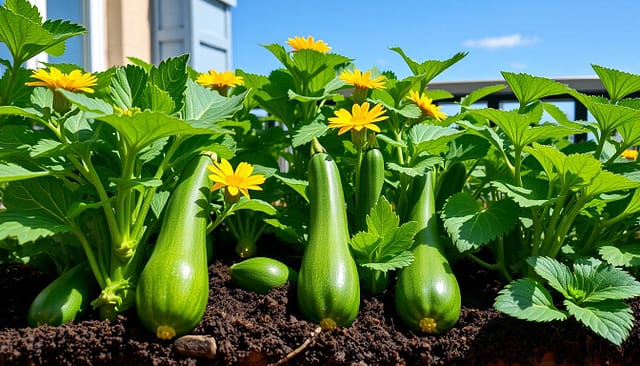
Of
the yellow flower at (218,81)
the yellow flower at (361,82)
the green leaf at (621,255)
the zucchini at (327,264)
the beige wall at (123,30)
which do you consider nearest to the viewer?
the zucchini at (327,264)

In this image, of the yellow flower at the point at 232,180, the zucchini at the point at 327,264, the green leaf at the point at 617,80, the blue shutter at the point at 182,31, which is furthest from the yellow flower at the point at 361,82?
the blue shutter at the point at 182,31

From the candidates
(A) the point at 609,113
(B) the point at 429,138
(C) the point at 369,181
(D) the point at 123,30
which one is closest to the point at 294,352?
(C) the point at 369,181

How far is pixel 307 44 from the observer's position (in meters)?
1.20

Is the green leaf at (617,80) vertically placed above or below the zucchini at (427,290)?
above

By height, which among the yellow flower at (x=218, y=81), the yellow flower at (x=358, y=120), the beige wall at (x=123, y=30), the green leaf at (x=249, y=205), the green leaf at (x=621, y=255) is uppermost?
the beige wall at (x=123, y=30)

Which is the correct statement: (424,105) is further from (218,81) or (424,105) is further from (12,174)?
(12,174)

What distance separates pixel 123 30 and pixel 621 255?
14.6 feet

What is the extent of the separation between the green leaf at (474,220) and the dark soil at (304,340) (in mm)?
132

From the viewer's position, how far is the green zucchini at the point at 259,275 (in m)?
0.98

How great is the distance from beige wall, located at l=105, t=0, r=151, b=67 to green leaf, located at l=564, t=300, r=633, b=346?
4251 mm

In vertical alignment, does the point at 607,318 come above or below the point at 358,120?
below

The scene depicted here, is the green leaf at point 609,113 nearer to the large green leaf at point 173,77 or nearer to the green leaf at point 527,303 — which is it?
the green leaf at point 527,303

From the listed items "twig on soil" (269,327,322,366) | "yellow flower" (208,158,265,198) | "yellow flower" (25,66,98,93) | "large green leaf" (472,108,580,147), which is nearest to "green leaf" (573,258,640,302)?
"large green leaf" (472,108,580,147)

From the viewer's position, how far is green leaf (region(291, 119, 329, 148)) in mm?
1044
